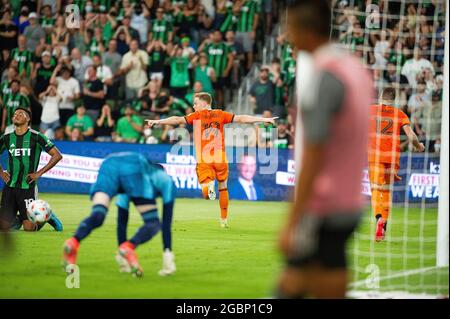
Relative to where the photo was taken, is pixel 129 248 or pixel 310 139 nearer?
pixel 310 139

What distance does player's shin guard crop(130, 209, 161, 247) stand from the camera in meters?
9.09

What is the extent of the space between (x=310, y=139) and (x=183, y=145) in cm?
1518

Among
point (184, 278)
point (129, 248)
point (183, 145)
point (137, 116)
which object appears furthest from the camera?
point (137, 116)

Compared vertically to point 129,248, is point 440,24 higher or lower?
higher

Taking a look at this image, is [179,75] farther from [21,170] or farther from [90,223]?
[90,223]

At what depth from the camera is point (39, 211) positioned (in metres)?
13.3

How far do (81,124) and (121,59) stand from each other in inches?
82.8

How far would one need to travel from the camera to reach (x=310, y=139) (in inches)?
178

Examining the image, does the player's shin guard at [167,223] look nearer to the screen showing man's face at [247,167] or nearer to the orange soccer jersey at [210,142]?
the orange soccer jersey at [210,142]

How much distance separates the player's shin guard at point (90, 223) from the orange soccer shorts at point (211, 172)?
569 cm
